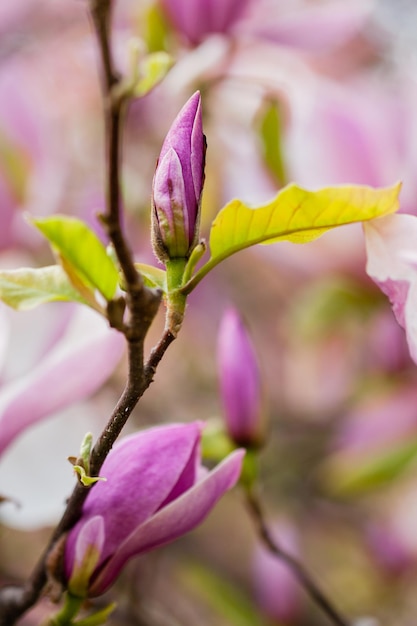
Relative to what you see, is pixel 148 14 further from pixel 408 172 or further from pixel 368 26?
pixel 368 26

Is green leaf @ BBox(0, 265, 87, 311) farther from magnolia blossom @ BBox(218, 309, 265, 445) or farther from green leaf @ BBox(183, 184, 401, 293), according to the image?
magnolia blossom @ BBox(218, 309, 265, 445)

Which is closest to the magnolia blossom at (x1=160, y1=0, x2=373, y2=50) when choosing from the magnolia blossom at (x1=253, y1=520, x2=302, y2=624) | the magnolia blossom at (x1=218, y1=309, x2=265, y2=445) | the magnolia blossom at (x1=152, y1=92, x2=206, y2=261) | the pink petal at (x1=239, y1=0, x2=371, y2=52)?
the pink petal at (x1=239, y1=0, x2=371, y2=52)

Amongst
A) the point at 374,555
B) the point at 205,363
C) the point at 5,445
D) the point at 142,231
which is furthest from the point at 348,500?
the point at 5,445

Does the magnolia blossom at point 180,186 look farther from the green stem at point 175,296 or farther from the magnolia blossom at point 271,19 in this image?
the magnolia blossom at point 271,19

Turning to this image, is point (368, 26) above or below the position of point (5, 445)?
above

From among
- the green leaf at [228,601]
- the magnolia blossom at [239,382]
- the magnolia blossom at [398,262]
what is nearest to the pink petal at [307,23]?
the magnolia blossom at [239,382]

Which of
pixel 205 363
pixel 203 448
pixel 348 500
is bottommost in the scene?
pixel 348 500
